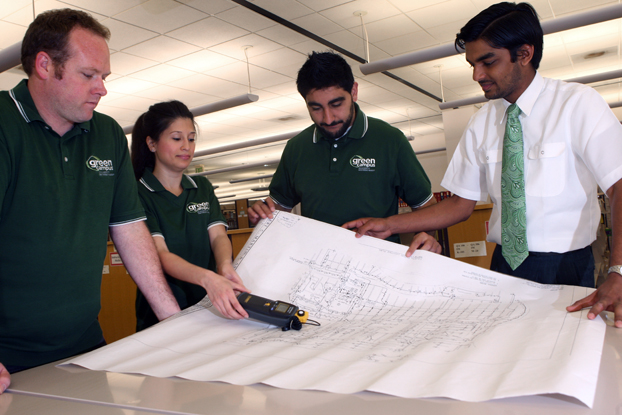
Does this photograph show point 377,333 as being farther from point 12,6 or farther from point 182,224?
point 12,6

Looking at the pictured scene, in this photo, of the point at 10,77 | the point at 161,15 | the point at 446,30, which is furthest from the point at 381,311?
the point at 10,77

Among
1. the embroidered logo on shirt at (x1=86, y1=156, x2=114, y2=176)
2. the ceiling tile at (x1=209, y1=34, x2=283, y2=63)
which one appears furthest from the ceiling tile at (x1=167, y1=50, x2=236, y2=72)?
the embroidered logo on shirt at (x1=86, y1=156, x2=114, y2=176)

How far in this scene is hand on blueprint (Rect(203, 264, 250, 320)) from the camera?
1.03m

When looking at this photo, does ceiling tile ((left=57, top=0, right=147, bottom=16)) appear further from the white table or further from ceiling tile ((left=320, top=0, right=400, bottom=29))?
the white table

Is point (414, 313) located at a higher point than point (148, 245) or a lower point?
lower

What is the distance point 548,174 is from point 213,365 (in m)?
0.97

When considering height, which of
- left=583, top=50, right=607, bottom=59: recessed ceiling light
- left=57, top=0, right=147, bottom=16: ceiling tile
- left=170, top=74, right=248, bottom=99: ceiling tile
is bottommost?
left=170, top=74, right=248, bottom=99: ceiling tile

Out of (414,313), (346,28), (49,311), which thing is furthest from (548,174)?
(346,28)

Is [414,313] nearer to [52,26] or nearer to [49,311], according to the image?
[49,311]

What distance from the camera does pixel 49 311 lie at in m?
1.05

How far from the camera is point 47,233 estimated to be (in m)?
1.04

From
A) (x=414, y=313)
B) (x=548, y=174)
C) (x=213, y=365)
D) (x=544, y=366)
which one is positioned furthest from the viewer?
(x=548, y=174)

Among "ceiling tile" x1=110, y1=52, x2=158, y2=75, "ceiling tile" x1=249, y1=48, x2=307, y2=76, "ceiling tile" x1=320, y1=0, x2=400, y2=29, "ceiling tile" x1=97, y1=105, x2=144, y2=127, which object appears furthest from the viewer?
"ceiling tile" x1=97, y1=105, x2=144, y2=127

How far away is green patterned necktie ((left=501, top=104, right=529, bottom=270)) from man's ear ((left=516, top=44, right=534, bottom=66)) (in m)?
0.13
